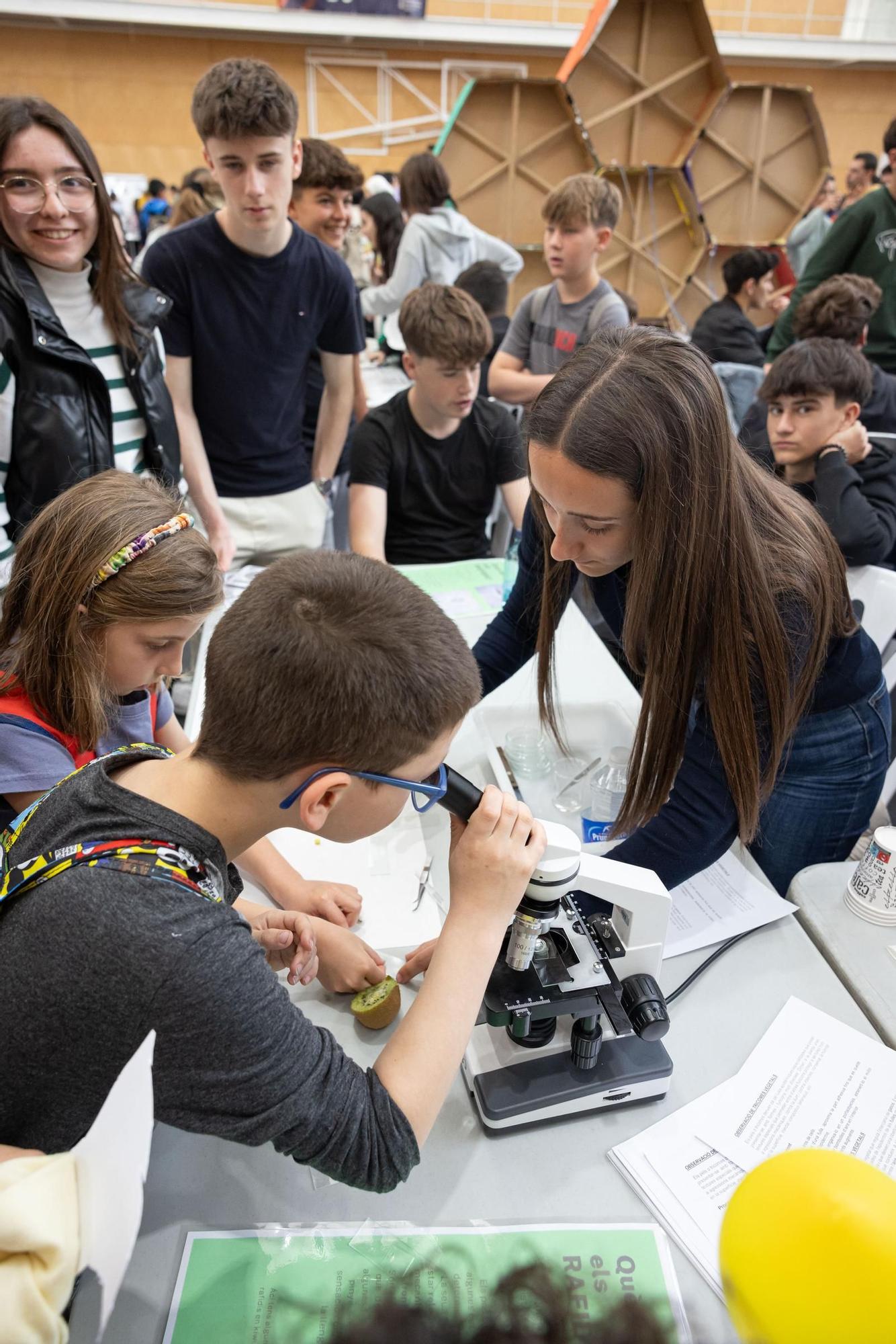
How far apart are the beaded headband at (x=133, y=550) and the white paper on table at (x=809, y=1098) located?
41.1 inches

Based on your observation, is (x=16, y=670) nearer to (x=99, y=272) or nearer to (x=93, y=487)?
(x=93, y=487)

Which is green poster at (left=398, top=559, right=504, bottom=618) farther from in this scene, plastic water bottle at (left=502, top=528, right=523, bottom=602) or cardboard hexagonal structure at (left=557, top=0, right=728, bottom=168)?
cardboard hexagonal structure at (left=557, top=0, right=728, bottom=168)

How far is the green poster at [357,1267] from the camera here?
70cm

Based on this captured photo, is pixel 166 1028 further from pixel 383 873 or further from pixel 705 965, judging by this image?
pixel 705 965

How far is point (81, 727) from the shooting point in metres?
1.21

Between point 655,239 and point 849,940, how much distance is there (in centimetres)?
579

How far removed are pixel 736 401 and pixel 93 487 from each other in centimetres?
311

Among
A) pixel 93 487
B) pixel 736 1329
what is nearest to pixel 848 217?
pixel 93 487

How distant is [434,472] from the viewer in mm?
2332

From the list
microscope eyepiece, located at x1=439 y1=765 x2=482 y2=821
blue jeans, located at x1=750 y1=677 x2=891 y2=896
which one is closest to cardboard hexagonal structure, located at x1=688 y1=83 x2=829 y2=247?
blue jeans, located at x1=750 y1=677 x2=891 y2=896

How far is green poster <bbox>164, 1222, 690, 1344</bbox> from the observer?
27.6 inches

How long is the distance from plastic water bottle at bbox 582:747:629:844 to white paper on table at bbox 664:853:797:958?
13cm

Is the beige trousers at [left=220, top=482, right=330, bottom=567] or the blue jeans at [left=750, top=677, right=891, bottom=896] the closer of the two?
the blue jeans at [left=750, top=677, right=891, bottom=896]

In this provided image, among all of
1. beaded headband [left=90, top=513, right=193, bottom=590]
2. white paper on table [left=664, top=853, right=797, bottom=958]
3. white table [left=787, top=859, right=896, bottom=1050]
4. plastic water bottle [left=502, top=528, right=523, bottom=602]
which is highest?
beaded headband [left=90, top=513, right=193, bottom=590]
